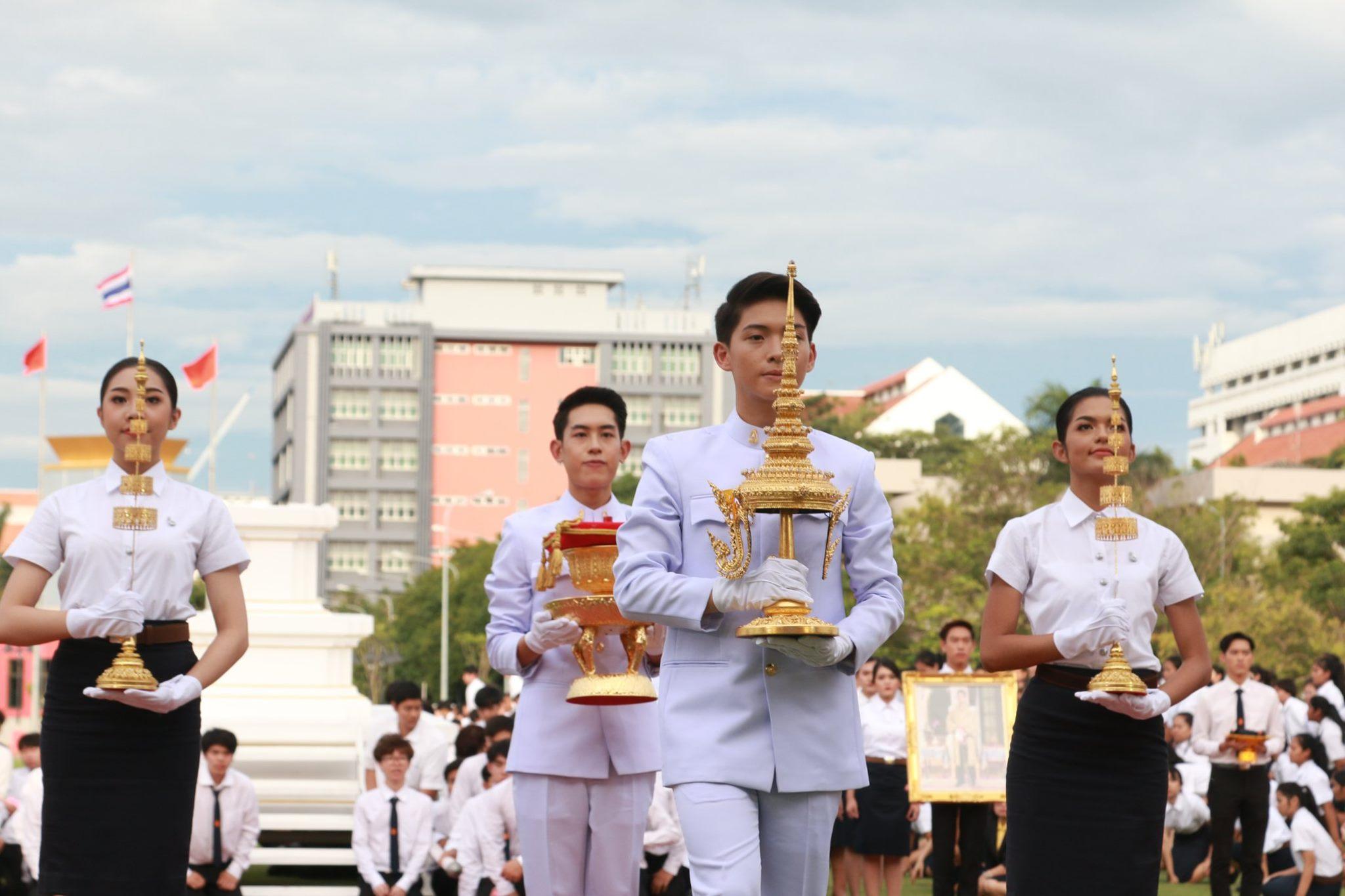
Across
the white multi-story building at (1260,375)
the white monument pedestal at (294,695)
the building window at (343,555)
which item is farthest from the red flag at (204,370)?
the white multi-story building at (1260,375)

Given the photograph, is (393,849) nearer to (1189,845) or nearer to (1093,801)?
(1189,845)

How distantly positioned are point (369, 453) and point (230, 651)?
105204 millimetres

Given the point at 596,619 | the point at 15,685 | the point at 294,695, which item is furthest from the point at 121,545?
the point at 15,685

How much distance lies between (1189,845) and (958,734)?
4158 mm

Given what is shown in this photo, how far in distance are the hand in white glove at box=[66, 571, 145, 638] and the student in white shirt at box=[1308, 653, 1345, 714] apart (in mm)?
13513

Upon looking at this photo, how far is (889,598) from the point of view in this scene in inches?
213

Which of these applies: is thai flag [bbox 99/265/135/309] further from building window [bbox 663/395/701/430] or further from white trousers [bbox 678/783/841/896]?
building window [bbox 663/395/701/430]

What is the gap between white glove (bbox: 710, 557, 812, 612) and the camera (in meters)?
4.91

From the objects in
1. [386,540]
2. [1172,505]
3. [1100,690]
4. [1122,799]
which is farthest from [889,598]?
[386,540]

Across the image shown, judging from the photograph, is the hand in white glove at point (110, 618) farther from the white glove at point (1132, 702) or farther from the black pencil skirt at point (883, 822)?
the black pencil skirt at point (883, 822)

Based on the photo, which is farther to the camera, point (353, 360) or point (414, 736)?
point (353, 360)

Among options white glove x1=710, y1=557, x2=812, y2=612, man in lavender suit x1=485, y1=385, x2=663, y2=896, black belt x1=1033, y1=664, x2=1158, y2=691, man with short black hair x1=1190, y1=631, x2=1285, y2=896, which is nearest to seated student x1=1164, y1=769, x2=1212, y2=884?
man with short black hair x1=1190, y1=631, x2=1285, y2=896

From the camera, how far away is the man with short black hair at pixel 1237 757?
13.0 metres

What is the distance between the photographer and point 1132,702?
5992 mm
